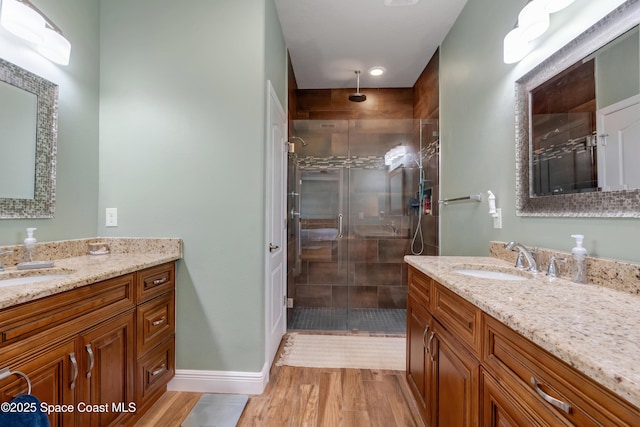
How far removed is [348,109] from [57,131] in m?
2.73

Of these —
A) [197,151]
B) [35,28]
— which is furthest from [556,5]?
[35,28]

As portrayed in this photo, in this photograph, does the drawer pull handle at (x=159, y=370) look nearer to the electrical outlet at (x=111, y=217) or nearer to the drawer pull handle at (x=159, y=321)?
the drawer pull handle at (x=159, y=321)

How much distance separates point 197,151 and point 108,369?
4.04 ft

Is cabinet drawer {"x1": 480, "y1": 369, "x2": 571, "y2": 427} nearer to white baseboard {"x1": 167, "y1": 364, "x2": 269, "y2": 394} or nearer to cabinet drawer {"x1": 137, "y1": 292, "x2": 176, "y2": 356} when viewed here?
white baseboard {"x1": 167, "y1": 364, "x2": 269, "y2": 394}

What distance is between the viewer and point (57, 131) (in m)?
1.60

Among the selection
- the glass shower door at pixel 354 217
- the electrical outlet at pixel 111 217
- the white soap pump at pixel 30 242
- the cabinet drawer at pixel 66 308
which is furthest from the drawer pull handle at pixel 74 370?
the glass shower door at pixel 354 217

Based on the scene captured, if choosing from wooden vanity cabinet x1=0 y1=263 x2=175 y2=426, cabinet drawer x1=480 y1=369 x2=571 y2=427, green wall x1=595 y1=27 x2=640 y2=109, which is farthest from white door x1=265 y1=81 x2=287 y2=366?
green wall x1=595 y1=27 x2=640 y2=109

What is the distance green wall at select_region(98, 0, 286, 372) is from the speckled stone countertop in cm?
8

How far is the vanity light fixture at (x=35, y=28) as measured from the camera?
4.25 ft

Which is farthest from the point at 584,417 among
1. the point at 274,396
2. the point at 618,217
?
the point at 274,396

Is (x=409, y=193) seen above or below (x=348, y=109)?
below

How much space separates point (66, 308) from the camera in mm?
1077

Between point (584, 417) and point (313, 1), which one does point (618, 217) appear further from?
point (313, 1)

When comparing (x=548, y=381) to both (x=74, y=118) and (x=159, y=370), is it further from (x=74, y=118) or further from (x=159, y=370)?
(x=74, y=118)
